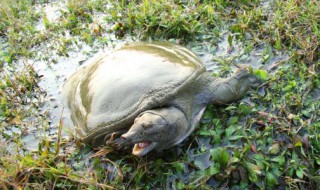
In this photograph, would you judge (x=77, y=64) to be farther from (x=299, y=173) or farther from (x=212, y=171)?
(x=299, y=173)

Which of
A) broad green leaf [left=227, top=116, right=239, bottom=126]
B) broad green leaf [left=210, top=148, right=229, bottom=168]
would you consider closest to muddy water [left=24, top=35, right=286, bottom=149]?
broad green leaf [left=227, top=116, right=239, bottom=126]

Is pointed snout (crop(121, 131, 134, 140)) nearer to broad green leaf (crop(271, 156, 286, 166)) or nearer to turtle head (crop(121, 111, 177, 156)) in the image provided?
turtle head (crop(121, 111, 177, 156))

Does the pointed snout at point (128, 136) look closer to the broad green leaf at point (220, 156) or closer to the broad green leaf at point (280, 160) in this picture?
the broad green leaf at point (220, 156)

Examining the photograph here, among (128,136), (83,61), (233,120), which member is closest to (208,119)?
(233,120)

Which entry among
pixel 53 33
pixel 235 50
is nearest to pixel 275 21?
pixel 235 50

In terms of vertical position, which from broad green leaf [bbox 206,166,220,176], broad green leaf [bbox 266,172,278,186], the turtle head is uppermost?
the turtle head

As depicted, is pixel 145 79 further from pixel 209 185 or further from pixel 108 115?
pixel 209 185

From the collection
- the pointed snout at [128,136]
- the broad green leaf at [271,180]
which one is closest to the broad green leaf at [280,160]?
the broad green leaf at [271,180]
